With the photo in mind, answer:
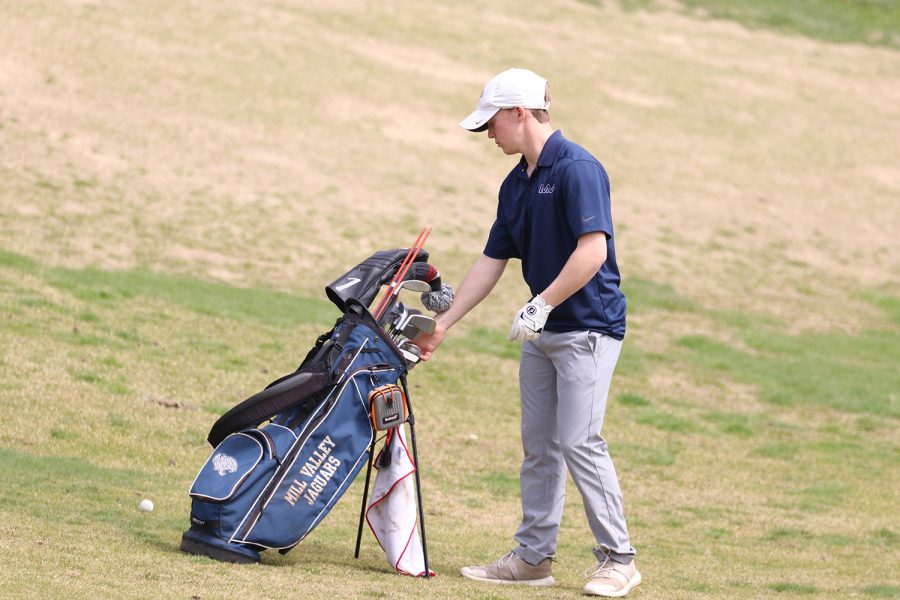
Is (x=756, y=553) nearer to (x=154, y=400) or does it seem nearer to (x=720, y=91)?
(x=154, y=400)

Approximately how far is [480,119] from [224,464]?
6.14ft

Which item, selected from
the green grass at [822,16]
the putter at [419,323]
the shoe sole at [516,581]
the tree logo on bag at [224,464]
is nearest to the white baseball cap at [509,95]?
the putter at [419,323]

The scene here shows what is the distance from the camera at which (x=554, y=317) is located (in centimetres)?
572

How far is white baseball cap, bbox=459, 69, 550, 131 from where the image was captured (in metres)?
5.65

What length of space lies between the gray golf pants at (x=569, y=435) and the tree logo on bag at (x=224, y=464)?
133 cm

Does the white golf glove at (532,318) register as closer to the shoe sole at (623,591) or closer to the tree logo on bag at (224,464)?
the shoe sole at (623,591)

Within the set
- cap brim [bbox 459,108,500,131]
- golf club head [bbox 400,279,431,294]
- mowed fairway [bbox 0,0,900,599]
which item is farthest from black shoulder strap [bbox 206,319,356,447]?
cap brim [bbox 459,108,500,131]

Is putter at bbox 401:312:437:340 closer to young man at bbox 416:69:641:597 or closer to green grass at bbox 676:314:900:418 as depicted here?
young man at bbox 416:69:641:597

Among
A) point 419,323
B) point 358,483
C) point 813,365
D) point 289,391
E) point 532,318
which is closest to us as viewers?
point 532,318

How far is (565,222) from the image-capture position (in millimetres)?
5652

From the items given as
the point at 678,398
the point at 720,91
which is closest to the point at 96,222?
the point at 678,398

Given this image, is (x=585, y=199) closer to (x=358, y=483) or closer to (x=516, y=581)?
(x=516, y=581)

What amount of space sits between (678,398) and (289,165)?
8.74 m

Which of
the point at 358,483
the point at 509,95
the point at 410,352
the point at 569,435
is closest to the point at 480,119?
the point at 509,95
